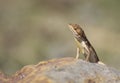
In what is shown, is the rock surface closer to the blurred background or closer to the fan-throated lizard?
the fan-throated lizard

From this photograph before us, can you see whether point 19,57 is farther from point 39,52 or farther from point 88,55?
point 88,55

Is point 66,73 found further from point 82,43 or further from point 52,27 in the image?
point 52,27

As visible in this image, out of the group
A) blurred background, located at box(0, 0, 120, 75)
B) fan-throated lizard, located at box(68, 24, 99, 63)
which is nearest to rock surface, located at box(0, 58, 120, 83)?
fan-throated lizard, located at box(68, 24, 99, 63)

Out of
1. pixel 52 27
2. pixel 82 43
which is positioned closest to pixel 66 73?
pixel 82 43

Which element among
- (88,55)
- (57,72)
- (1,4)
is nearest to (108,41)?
(1,4)

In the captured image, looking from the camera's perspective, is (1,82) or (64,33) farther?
(64,33)

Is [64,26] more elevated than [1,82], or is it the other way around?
[1,82]
